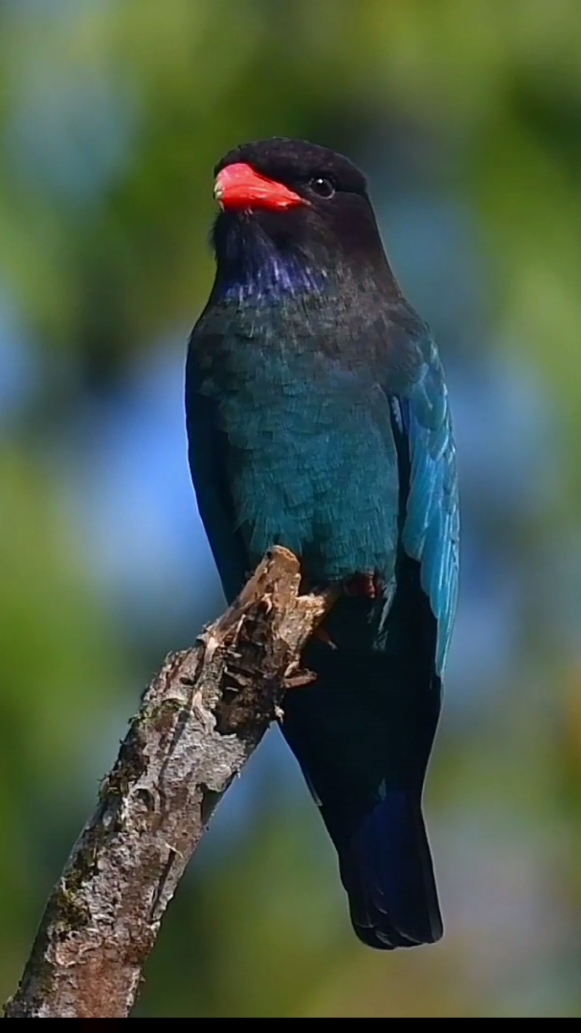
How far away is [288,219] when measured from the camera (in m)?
4.63

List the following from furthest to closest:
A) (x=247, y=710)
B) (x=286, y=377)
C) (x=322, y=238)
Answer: (x=322, y=238), (x=286, y=377), (x=247, y=710)

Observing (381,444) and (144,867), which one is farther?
(381,444)

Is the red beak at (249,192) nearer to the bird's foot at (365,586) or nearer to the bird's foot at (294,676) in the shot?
the bird's foot at (365,586)

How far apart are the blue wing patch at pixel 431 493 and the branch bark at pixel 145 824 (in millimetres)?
1170

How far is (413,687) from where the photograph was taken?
181 inches

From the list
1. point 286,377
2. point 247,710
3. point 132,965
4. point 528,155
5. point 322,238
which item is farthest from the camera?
point 528,155

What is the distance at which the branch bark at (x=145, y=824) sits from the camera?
9.60 ft

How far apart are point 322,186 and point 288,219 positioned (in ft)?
0.45

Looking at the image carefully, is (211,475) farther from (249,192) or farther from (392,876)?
(392,876)

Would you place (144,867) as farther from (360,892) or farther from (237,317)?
(237,317)

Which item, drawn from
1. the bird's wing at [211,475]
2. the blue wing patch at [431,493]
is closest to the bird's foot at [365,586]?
the blue wing patch at [431,493]

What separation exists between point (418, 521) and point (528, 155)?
3151mm

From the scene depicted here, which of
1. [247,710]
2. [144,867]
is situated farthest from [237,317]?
[144,867]

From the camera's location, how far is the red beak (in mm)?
4527
